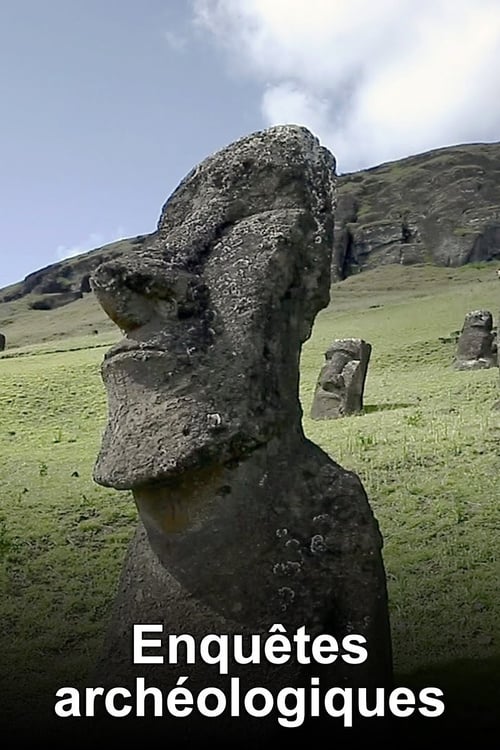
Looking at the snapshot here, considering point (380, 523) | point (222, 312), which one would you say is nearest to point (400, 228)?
point (380, 523)

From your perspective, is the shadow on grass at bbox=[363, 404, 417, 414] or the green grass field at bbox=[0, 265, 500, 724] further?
the shadow on grass at bbox=[363, 404, 417, 414]

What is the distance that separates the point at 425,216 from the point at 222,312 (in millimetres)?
115537

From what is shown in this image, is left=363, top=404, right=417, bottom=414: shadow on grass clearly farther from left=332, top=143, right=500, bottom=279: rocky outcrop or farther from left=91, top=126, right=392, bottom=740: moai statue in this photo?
left=332, top=143, right=500, bottom=279: rocky outcrop

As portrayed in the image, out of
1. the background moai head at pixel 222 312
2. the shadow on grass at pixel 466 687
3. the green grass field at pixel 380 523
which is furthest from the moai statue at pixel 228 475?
the green grass field at pixel 380 523

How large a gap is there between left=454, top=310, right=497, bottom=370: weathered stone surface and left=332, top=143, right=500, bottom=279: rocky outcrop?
2881 inches

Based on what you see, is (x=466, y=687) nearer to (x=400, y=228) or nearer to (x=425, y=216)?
(x=400, y=228)

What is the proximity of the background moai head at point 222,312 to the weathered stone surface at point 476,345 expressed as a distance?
22.2 meters

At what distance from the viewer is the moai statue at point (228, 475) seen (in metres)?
4.04

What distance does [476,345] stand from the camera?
26.6 m

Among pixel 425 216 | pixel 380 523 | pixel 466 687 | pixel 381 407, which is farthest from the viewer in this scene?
pixel 425 216

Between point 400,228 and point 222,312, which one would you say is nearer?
point 222,312

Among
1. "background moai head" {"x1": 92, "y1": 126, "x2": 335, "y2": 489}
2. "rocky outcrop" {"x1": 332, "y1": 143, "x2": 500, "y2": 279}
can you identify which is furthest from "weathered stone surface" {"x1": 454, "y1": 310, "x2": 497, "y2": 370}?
"rocky outcrop" {"x1": 332, "y1": 143, "x2": 500, "y2": 279}

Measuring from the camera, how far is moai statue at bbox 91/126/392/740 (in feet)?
13.2

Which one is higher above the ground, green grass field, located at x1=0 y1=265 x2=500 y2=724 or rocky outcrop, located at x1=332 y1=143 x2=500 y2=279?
rocky outcrop, located at x1=332 y1=143 x2=500 y2=279
